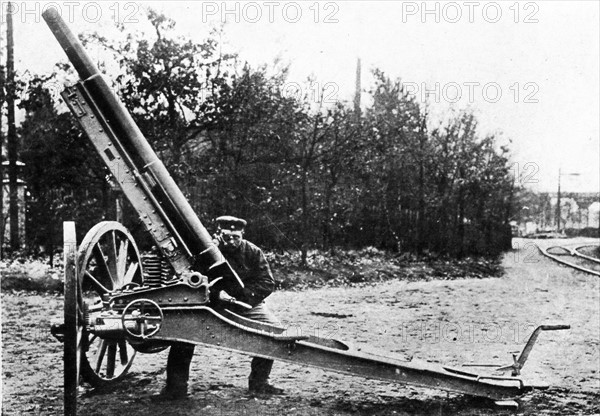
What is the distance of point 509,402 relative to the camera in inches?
173

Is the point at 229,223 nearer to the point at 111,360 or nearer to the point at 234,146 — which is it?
the point at 111,360

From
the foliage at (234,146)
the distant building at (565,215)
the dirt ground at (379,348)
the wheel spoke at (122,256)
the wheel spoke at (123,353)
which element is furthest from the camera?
the distant building at (565,215)

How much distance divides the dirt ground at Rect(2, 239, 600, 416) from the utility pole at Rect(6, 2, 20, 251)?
3.85 ft

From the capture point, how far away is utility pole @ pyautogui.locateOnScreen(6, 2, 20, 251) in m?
7.02

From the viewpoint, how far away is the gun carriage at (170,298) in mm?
3996

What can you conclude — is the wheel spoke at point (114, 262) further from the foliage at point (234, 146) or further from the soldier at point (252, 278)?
the foliage at point (234, 146)

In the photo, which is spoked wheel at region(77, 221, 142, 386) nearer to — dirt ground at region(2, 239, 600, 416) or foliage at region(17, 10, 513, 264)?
dirt ground at region(2, 239, 600, 416)

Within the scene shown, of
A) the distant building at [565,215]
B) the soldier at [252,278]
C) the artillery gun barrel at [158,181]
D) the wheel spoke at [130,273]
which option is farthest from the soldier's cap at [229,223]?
the distant building at [565,215]

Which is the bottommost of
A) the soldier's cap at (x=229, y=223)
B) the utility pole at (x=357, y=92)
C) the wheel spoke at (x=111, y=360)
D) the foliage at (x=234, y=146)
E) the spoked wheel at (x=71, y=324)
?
the wheel spoke at (x=111, y=360)

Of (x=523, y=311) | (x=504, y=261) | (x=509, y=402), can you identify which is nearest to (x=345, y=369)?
(x=509, y=402)

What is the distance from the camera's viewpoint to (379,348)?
561 cm

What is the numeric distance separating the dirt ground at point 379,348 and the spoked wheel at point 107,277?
0.18 m

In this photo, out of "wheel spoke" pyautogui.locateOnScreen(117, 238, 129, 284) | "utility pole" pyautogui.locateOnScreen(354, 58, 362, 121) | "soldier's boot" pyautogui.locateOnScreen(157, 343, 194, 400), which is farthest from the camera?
"utility pole" pyautogui.locateOnScreen(354, 58, 362, 121)

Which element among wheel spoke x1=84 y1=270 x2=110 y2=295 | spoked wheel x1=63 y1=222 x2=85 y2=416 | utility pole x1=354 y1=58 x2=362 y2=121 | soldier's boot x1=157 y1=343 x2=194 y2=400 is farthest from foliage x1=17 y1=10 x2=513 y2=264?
spoked wheel x1=63 y1=222 x2=85 y2=416
